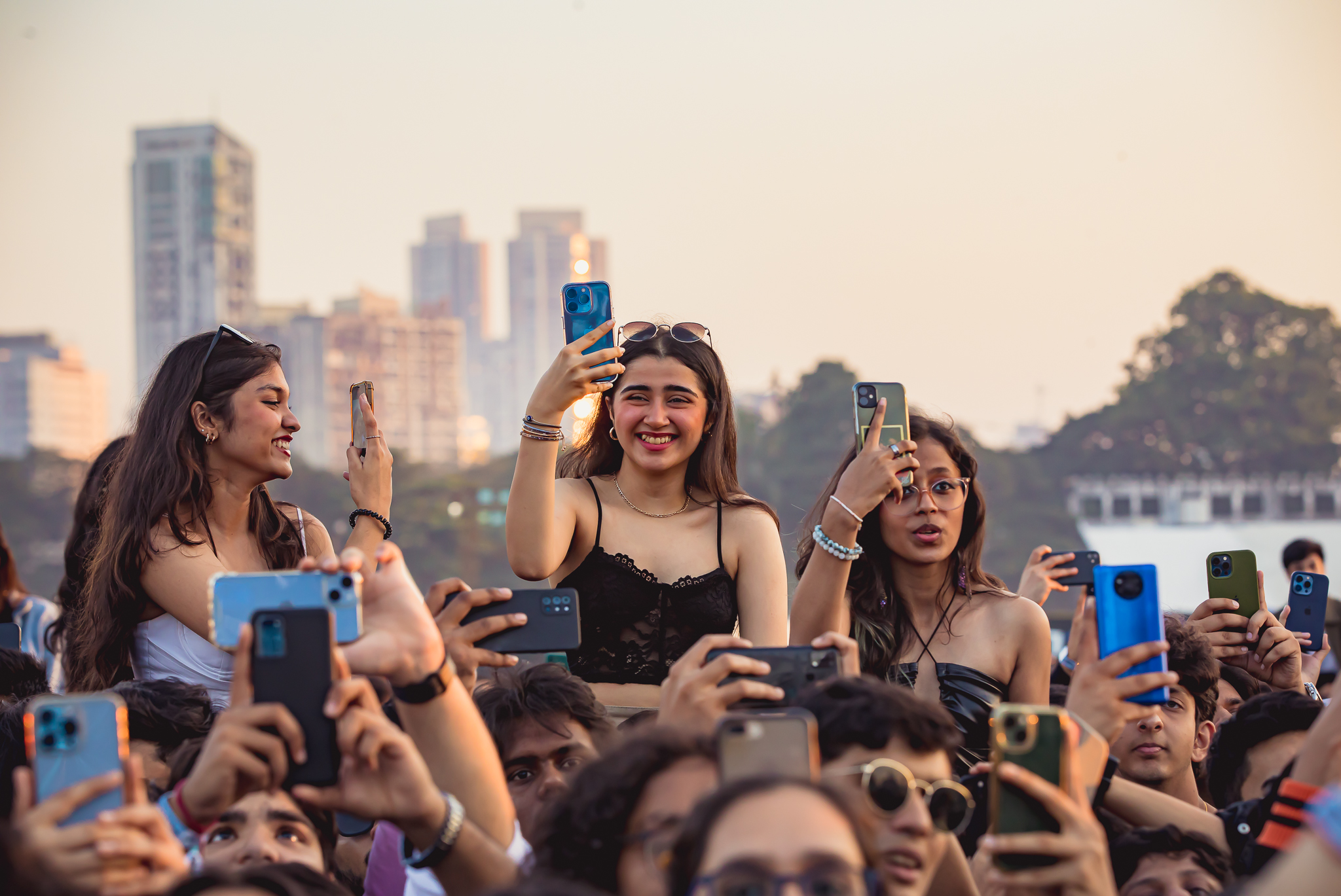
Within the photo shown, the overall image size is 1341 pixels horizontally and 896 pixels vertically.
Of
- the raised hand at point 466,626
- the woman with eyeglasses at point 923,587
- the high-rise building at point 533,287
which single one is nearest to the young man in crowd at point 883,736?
the raised hand at point 466,626

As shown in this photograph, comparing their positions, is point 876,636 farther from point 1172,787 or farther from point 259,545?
point 259,545

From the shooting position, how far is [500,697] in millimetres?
3602

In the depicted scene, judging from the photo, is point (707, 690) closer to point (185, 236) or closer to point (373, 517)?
point (373, 517)

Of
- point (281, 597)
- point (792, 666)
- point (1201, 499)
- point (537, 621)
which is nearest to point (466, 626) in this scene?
point (537, 621)

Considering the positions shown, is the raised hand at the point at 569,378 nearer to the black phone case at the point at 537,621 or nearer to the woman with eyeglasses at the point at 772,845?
the black phone case at the point at 537,621

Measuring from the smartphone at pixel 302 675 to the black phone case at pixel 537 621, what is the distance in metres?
0.80

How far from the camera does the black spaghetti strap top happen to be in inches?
162

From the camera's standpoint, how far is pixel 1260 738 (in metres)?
3.82

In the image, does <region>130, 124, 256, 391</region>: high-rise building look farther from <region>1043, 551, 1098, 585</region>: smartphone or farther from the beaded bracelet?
the beaded bracelet

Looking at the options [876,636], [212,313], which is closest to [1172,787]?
[876,636]

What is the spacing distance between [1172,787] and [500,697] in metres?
2.06

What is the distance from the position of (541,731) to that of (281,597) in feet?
3.82

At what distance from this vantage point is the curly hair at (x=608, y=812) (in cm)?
246

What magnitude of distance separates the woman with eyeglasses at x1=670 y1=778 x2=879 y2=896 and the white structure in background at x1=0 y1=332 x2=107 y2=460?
124634 millimetres
